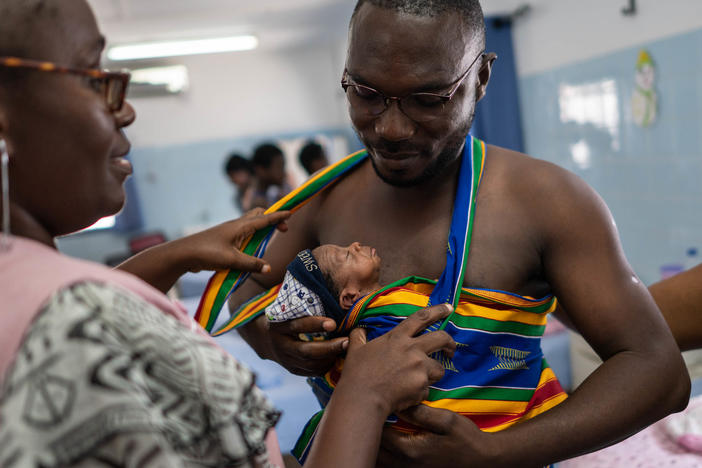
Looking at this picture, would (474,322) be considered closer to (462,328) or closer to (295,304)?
(462,328)

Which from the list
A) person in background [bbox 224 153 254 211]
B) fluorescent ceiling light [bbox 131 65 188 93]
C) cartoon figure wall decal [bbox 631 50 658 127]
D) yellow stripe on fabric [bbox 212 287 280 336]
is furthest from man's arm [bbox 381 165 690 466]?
fluorescent ceiling light [bbox 131 65 188 93]

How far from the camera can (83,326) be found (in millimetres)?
598

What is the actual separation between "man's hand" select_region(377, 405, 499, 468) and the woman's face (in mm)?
737

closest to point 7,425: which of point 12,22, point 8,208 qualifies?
point 8,208

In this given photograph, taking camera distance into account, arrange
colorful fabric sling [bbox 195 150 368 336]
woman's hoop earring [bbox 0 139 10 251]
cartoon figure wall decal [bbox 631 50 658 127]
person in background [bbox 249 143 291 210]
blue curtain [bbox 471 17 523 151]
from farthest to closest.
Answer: person in background [bbox 249 143 291 210] → blue curtain [bbox 471 17 523 151] → cartoon figure wall decal [bbox 631 50 658 127] → colorful fabric sling [bbox 195 150 368 336] → woman's hoop earring [bbox 0 139 10 251]

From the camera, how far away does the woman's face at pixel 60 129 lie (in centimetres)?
72

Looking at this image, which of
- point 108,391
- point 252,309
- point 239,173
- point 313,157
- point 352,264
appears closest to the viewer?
point 108,391

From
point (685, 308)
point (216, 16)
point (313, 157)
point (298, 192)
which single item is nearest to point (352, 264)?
point (298, 192)

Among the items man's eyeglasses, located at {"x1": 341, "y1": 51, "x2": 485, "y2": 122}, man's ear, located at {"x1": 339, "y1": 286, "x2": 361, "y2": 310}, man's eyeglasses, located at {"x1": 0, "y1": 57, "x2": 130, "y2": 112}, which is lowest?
man's ear, located at {"x1": 339, "y1": 286, "x2": 361, "y2": 310}

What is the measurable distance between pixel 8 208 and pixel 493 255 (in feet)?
3.33

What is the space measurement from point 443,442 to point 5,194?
0.89m

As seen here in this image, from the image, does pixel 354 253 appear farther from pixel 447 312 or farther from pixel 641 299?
pixel 641 299

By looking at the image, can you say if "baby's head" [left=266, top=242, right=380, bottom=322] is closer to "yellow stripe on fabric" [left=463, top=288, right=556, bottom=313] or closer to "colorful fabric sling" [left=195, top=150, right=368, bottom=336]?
"colorful fabric sling" [left=195, top=150, right=368, bottom=336]

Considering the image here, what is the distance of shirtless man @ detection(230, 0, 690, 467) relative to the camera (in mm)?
1194
